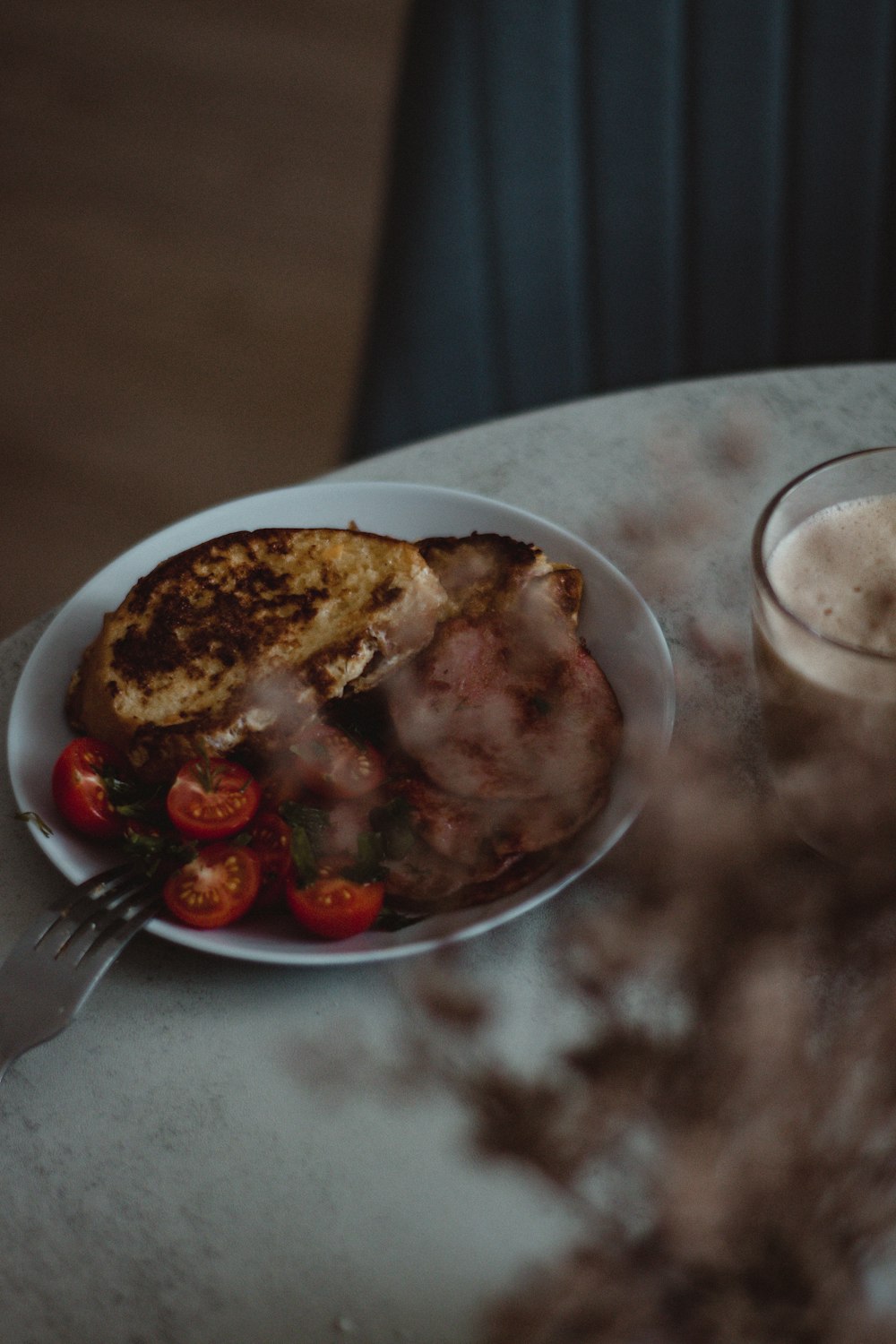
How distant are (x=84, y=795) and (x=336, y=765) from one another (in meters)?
0.15

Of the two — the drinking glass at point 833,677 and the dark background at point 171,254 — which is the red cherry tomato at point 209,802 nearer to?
the drinking glass at point 833,677

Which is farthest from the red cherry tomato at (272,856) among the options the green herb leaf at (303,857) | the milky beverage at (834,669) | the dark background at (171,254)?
the dark background at (171,254)

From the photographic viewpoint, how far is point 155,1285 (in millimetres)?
581

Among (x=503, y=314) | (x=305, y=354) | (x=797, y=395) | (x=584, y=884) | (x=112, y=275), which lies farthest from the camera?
(x=112, y=275)

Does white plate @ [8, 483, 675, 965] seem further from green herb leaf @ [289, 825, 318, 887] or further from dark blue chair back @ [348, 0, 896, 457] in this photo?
dark blue chair back @ [348, 0, 896, 457]

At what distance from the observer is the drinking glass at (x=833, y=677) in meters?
0.37

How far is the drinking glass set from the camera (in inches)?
14.4

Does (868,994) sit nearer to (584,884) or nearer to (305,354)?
(584,884)

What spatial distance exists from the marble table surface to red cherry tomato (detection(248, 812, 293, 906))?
0.04 meters

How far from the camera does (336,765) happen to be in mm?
712

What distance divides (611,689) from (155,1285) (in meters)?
0.42

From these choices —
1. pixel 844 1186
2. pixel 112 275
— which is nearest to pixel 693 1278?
pixel 844 1186

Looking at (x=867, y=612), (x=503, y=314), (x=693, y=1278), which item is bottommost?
(x=503, y=314)

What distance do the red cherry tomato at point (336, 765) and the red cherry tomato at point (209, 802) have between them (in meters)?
0.04
